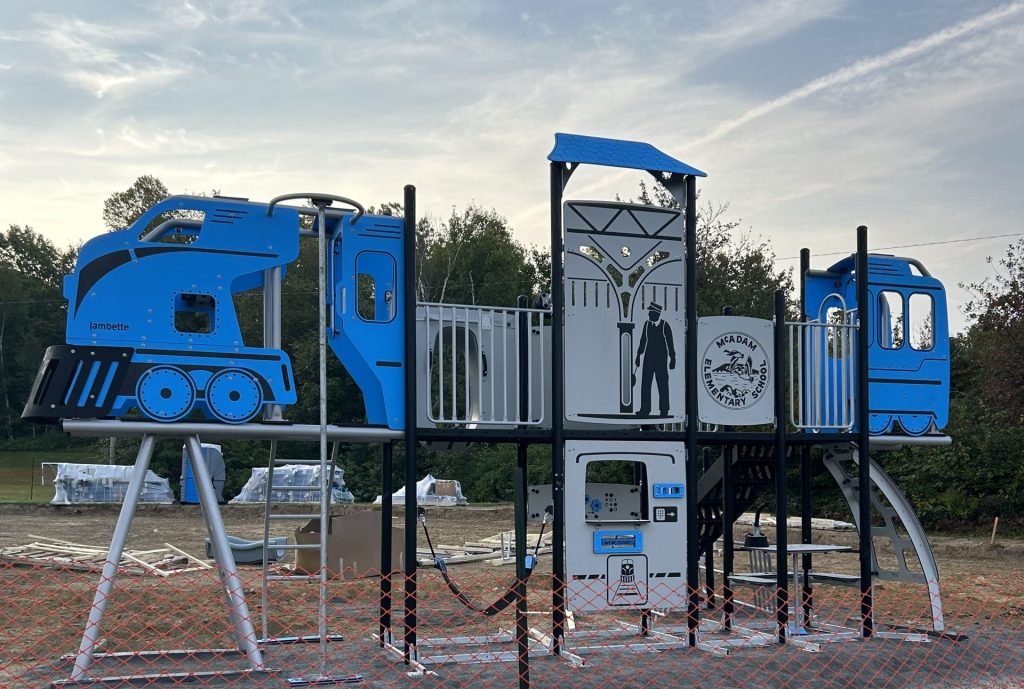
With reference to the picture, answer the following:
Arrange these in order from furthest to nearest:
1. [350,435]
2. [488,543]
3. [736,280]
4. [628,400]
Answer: [736,280]
[488,543]
[628,400]
[350,435]

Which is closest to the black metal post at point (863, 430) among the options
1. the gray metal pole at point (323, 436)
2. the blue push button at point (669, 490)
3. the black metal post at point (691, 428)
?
the black metal post at point (691, 428)

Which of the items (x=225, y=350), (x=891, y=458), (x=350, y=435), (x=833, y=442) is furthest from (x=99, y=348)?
(x=891, y=458)

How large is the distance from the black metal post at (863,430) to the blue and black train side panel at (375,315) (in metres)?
4.66

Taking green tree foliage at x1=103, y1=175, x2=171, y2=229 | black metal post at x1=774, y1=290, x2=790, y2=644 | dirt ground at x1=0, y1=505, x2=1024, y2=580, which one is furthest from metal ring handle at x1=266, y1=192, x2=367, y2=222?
green tree foliage at x1=103, y1=175, x2=171, y2=229

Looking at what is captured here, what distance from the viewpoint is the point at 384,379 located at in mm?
8773

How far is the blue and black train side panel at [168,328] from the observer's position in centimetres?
797

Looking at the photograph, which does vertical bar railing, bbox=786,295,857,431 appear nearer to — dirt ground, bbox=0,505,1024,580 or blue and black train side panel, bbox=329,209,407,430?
blue and black train side panel, bbox=329,209,407,430

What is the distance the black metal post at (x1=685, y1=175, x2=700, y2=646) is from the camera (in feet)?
31.0

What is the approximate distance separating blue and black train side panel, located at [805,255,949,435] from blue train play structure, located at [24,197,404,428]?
5.14 m

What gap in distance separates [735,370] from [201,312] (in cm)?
491

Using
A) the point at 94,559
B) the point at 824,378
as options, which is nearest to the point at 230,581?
the point at 824,378

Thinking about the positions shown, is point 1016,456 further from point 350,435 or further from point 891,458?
point 350,435

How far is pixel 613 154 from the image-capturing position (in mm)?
9375

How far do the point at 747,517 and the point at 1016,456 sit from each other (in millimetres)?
5756
